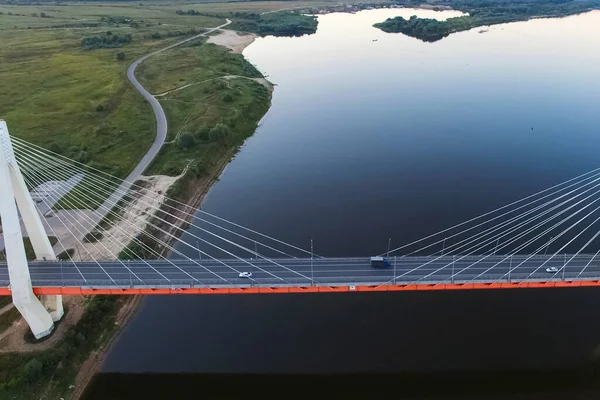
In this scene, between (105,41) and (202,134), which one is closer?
(202,134)

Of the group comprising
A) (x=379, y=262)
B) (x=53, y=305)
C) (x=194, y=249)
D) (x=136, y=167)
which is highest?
(x=379, y=262)

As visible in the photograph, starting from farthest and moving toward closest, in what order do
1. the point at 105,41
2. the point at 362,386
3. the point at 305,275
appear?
the point at 105,41 → the point at 305,275 → the point at 362,386

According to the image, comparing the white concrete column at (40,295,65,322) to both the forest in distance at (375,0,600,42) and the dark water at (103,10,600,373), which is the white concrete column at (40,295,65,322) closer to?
the dark water at (103,10,600,373)

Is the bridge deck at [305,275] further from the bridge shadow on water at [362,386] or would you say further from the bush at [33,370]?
the bridge shadow on water at [362,386]

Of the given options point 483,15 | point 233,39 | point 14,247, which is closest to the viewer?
point 14,247

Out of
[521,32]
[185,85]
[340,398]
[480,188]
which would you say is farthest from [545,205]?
[521,32]

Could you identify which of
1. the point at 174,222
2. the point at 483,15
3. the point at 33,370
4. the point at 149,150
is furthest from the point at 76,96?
the point at 483,15

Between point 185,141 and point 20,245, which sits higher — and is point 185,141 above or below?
below

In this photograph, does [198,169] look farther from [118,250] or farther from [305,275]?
[305,275]
